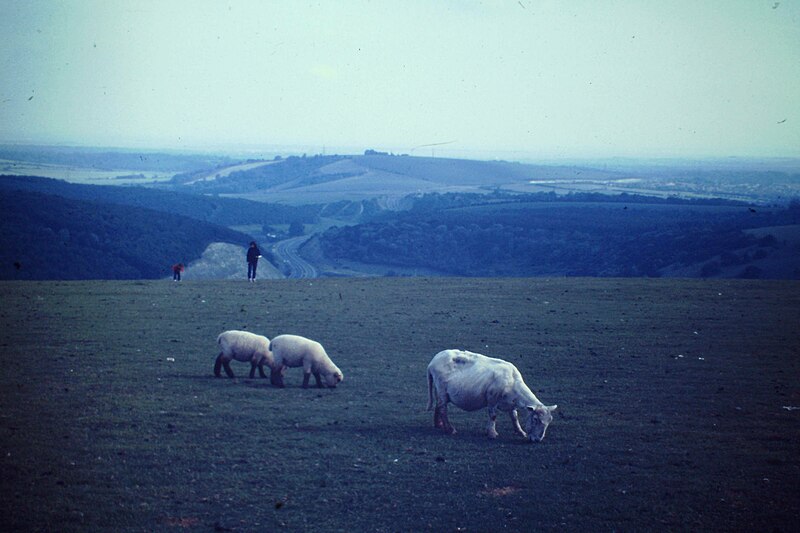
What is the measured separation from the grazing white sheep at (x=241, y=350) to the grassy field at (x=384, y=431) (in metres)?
0.52

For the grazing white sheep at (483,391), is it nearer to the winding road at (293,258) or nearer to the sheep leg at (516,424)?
the sheep leg at (516,424)

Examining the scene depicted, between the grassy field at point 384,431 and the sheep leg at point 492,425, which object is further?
the sheep leg at point 492,425

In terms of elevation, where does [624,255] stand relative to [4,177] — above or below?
below

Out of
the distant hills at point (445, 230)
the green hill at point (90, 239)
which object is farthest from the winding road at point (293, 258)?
the green hill at point (90, 239)

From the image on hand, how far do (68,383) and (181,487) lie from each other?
6887 mm

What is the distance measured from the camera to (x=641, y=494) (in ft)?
38.4

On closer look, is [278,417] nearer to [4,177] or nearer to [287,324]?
[287,324]

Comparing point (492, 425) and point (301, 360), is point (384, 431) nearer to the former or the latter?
point (492, 425)

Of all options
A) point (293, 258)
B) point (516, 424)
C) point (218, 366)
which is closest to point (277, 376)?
point (218, 366)

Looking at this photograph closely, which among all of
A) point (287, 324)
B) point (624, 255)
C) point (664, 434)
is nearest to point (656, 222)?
point (624, 255)

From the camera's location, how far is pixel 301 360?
17547 mm

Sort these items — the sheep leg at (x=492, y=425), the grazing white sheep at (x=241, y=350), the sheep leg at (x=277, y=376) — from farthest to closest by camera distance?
1. the grazing white sheep at (x=241, y=350)
2. the sheep leg at (x=277, y=376)
3. the sheep leg at (x=492, y=425)

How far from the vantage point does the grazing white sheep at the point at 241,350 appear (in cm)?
1795

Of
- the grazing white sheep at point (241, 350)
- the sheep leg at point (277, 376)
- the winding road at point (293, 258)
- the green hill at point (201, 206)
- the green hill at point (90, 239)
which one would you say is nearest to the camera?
the sheep leg at point (277, 376)
